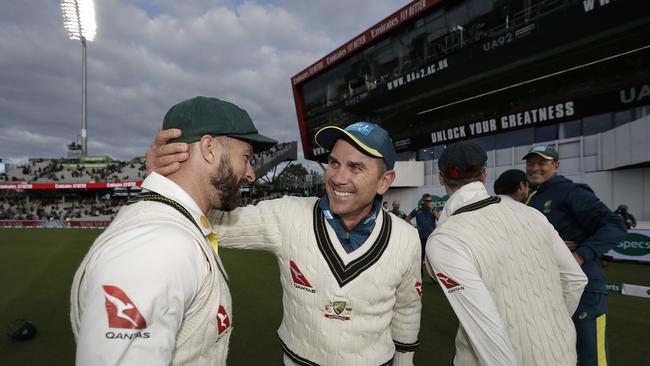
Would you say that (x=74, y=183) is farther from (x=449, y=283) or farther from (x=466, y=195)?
(x=449, y=283)

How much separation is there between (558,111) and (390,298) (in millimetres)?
16420

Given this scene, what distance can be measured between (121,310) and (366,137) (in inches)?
63.6

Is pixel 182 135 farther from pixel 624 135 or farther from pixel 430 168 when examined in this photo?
pixel 430 168

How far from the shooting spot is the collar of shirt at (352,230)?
2090 mm

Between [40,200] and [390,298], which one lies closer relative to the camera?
[390,298]

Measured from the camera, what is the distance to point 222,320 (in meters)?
1.29

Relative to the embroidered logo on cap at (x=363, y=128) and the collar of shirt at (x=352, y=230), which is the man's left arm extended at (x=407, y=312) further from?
the embroidered logo on cap at (x=363, y=128)

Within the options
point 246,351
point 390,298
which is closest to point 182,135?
point 390,298

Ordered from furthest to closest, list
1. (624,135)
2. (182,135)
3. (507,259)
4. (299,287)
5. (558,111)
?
(558,111) → (624,135) → (299,287) → (507,259) → (182,135)

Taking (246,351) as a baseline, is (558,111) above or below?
above

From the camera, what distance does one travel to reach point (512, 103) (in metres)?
17.0

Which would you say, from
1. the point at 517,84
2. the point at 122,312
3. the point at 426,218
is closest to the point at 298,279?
the point at 122,312

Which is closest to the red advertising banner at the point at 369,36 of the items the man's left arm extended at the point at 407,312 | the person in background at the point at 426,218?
the person in background at the point at 426,218

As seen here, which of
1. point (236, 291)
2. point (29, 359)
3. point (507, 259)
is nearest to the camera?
point (507, 259)
